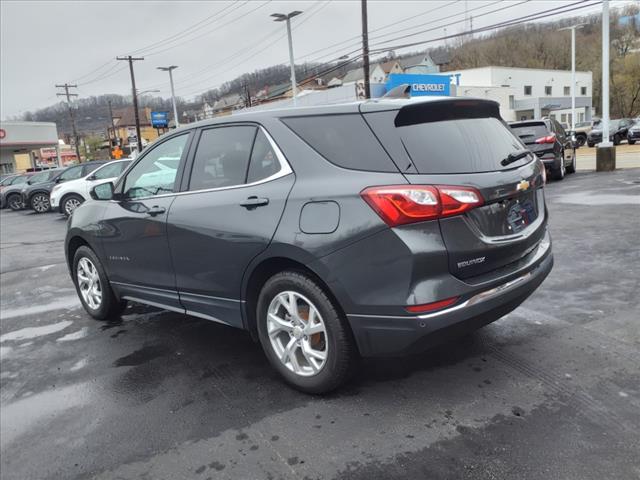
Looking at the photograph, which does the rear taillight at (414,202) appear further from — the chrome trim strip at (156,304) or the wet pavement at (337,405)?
the chrome trim strip at (156,304)

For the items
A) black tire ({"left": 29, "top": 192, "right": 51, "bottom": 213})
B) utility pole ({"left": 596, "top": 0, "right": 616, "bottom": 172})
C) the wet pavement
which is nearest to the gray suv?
the wet pavement

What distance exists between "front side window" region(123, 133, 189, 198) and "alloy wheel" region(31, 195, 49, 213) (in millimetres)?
18181

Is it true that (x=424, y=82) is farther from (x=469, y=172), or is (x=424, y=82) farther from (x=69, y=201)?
(x=469, y=172)

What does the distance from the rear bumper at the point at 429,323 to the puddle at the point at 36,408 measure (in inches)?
79.8

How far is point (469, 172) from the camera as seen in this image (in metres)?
3.02

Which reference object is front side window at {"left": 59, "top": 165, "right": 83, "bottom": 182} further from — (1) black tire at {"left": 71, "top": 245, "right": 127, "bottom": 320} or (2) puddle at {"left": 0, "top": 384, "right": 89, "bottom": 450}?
(2) puddle at {"left": 0, "top": 384, "right": 89, "bottom": 450}

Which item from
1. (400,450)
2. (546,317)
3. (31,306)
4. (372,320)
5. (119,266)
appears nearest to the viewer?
(400,450)

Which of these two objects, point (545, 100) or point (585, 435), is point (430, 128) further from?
point (545, 100)

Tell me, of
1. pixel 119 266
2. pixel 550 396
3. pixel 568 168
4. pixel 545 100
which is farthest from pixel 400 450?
pixel 545 100

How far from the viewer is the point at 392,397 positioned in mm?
3258

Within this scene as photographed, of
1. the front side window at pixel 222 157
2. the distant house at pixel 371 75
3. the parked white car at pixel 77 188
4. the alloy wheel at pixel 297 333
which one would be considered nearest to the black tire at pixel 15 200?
the parked white car at pixel 77 188

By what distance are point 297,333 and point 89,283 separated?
295 centimetres

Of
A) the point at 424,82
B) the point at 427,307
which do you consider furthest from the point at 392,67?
the point at 427,307

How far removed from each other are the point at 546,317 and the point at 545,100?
6218 cm
